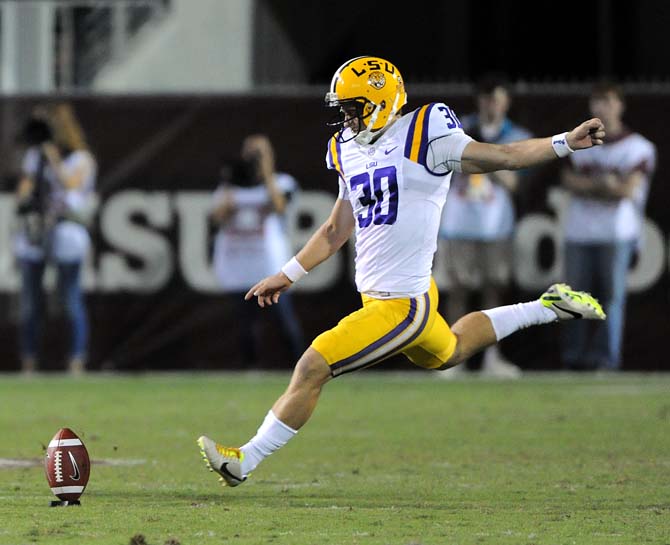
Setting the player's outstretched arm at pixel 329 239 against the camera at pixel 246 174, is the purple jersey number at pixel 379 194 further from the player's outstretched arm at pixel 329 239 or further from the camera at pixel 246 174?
the camera at pixel 246 174

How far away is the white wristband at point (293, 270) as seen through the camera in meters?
7.81

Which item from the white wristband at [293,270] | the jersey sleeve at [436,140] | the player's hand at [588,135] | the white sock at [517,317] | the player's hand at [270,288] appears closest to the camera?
the player's hand at [588,135]

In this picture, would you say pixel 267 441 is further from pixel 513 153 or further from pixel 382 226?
pixel 513 153

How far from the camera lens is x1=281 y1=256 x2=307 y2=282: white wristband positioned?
307 inches

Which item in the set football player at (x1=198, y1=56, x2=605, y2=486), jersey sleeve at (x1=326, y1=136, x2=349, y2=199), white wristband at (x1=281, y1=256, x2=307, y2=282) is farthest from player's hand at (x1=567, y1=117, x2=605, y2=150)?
white wristband at (x1=281, y1=256, x2=307, y2=282)

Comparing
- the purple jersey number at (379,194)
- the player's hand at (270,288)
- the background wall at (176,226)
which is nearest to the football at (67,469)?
the player's hand at (270,288)

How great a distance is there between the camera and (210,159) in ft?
47.3

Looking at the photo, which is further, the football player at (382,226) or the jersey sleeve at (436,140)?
the jersey sleeve at (436,140)

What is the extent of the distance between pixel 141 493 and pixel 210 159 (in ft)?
24.1

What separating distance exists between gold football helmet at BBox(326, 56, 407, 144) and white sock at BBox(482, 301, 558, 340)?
115cm

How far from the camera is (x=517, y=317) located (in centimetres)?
815

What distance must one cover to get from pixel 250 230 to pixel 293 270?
249 inches

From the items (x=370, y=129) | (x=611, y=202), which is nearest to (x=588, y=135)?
(x=370, y=129)

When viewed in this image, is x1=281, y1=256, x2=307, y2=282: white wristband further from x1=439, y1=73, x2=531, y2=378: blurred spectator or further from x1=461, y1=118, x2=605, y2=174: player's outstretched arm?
x1=439, y1=73, x2=531, y2=378: blurred spectator
